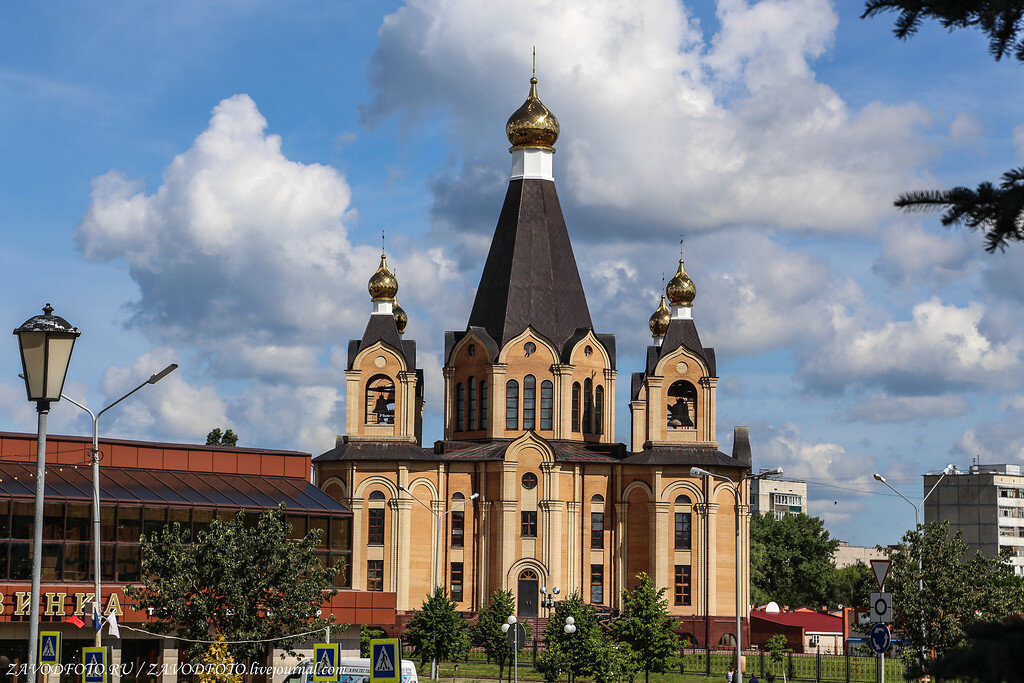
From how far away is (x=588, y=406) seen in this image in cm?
7262

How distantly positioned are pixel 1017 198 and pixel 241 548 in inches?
902

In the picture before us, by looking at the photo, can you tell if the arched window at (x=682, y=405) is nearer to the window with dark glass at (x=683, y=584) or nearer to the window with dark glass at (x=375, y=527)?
the window with dark glass at (x=683, y=584)

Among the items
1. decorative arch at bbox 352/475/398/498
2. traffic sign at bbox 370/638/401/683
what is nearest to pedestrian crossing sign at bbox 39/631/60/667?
traffic sign at bbox 370/638/401/683

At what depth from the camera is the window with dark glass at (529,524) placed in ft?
225

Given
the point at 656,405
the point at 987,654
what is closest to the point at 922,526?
the point at 987,654

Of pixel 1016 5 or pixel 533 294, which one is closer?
pixel 1016 5

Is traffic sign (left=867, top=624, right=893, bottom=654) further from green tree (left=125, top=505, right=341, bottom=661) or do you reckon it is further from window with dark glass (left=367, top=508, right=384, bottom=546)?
window with dark glass (left=367, top=508, right=384, bottom=546)

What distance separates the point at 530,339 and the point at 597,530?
1003 cm

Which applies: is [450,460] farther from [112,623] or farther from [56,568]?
[112,623]

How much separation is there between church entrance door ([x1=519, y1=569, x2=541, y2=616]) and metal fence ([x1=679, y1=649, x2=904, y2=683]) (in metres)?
7.52

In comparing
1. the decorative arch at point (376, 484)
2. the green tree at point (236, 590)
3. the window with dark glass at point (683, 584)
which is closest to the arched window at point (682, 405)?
the window with dark glass at point (683, 584)

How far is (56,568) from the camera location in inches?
1754

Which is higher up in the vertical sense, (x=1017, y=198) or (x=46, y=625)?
(x=1017, y=198)

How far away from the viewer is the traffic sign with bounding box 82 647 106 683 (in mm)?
20688
